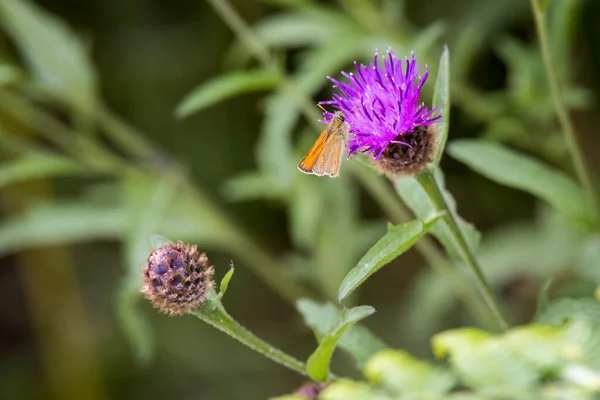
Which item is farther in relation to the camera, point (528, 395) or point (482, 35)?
point (482, 35)

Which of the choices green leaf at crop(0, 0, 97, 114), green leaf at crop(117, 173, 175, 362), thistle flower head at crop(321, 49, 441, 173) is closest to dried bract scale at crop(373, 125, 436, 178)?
thistle flower head at crop(321, 49, 441, 173)

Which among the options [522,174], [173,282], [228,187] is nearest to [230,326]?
[173,282]

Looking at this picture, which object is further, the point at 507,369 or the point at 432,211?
the point at 432,211

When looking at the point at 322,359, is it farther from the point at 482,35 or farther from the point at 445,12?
the point at 445,12

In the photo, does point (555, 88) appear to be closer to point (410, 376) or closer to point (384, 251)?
point (384, 251)

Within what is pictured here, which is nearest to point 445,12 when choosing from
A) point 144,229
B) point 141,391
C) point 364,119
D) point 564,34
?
point 564,34

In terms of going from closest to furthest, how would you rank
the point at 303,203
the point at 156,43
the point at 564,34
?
the point at 564,34 < the point at 303,203 < the point at 156,43

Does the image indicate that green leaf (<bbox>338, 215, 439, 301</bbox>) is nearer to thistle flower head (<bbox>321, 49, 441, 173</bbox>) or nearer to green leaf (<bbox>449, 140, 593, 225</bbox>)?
thistle flower head (<bbox>321, 49, 441, 173</bbox>)
